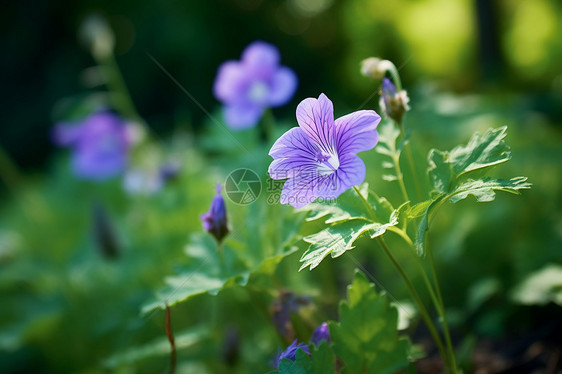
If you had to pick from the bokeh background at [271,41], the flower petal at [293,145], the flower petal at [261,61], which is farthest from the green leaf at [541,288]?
the bokeh background at [271,41]

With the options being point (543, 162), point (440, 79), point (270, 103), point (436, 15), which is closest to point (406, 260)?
point (543, 162)

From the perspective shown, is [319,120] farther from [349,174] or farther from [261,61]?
[261,61]

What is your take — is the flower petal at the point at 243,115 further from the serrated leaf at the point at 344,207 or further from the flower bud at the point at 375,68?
the serrated leaf at the point at 344,207

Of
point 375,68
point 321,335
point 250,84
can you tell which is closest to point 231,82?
point 250,84

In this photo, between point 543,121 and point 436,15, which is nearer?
point 543,121

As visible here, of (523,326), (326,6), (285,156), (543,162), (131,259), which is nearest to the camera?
(285,156)

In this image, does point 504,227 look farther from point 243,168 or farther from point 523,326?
point 243,168
